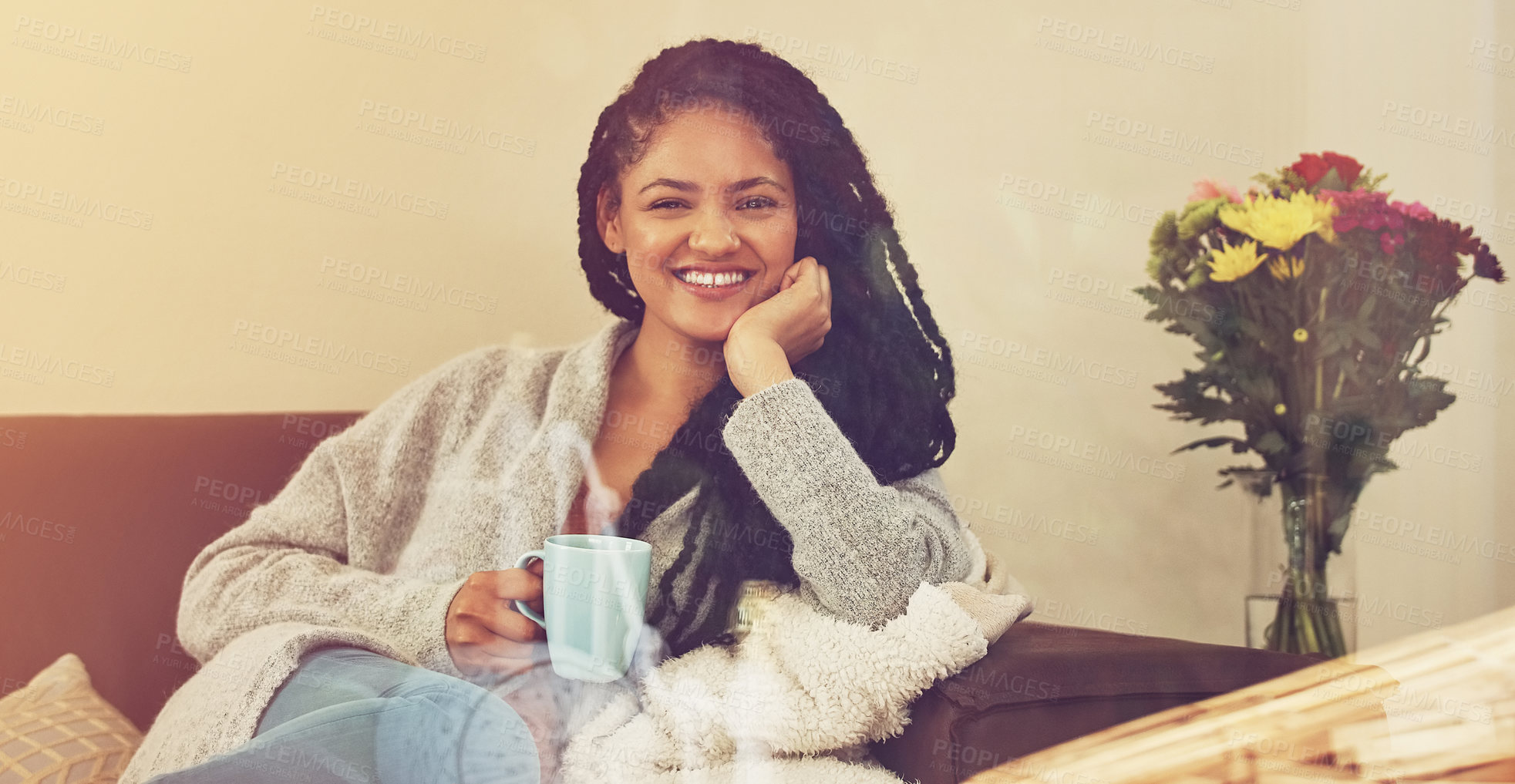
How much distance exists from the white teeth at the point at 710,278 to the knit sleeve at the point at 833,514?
0.52ft

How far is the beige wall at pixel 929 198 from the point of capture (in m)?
1.15

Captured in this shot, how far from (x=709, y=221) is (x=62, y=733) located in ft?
2.47

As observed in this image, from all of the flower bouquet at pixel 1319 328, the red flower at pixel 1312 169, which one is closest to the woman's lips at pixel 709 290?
the flower bouquet at pixel 1319 328

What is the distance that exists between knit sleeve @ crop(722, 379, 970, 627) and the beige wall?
465 mm

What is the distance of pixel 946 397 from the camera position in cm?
101

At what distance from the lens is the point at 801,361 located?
3.25 ft

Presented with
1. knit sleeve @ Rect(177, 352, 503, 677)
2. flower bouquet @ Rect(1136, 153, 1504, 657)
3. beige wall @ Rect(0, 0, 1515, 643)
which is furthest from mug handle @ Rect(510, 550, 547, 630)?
flower bouquet @ Rect(1136, 153, 1504, 657)

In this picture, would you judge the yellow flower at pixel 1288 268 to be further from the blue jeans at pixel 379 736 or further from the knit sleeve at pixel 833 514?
the blue jeans at pixel 379 736

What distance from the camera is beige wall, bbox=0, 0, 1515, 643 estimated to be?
1.15m

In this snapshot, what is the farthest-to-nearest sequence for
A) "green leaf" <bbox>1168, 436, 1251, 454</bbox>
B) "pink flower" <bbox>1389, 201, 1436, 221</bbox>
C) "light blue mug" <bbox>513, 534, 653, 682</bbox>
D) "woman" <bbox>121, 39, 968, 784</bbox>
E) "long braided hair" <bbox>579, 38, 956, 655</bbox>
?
"green leaf" <bbox>1168, 436, 1251, 454</bbox>
"pink flower" <bbox>1389, 201, 1436, 221</bbox>
"long braided hair" <bbox>579, 38, 956, 655</bbox>
"woman" <bbox>121, 39, 968, 784</bbox>
"light blue mug" <bbox>513, 534, 653, 682</bbox>

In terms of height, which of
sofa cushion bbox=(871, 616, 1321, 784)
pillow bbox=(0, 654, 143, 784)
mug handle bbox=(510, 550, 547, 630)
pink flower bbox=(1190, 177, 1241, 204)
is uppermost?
pink flower bbox=(1190, 177, 1241, 204)

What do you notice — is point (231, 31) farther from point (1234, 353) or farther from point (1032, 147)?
point (1234, 353)

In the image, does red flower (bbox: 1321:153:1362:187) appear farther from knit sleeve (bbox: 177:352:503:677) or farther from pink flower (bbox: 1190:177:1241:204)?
knit sleeve (bbox: 177:352:503:677)

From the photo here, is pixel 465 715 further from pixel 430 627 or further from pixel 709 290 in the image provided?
pixel 709 290
